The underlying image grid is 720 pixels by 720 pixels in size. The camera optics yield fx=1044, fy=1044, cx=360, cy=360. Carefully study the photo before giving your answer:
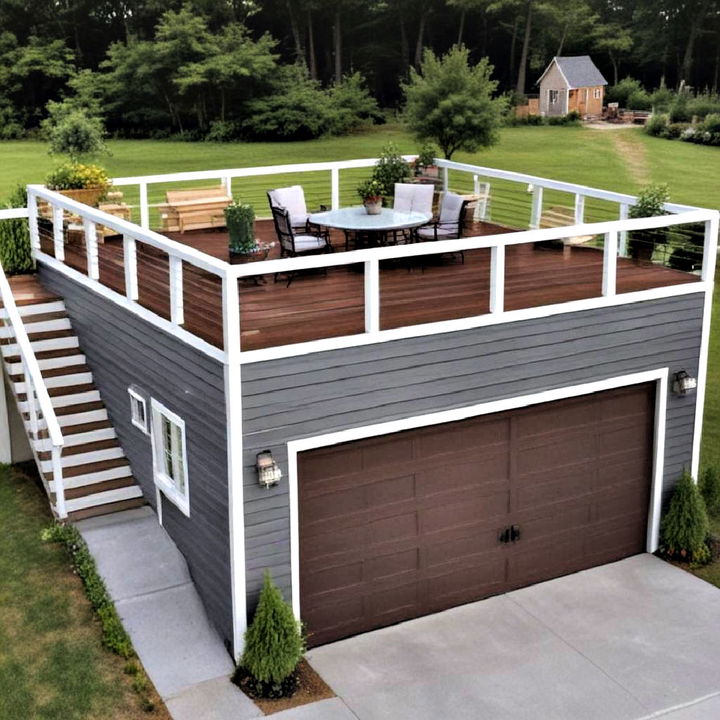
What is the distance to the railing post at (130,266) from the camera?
11.2 metres

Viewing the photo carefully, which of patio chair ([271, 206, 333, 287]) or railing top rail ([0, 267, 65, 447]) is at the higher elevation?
patio chair ([271, 206, 333, 287])

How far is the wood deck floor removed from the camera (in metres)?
10.2

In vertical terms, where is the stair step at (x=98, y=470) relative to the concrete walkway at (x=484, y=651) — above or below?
above

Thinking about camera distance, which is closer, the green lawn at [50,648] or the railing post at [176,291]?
the green lawn at [50,648]

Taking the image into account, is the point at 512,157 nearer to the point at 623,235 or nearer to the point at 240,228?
the point at 623,235

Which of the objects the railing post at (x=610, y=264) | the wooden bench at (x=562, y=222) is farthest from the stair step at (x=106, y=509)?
the wooden bench at (x=562, y=222)

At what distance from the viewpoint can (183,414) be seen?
10.3 meters

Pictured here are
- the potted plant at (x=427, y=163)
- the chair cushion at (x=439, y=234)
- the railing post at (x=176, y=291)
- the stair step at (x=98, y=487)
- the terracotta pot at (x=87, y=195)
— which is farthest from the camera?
the potted plant at (x=427, y=163)

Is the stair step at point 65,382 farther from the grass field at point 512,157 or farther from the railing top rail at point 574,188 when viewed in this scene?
the grass field at point 512,157

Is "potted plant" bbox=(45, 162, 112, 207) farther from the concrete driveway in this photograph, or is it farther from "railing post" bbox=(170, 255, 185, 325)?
the concrete driveway

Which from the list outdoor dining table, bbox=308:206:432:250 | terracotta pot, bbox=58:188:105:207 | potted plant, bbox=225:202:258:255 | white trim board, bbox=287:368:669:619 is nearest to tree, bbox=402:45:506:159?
terracotta pot, bbox=58:188:105:207

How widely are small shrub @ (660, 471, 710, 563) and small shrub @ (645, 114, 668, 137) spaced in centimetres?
4645

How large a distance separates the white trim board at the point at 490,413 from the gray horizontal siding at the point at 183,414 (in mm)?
640

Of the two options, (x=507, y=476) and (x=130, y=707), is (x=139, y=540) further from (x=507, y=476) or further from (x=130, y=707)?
(x=507, y=476)
